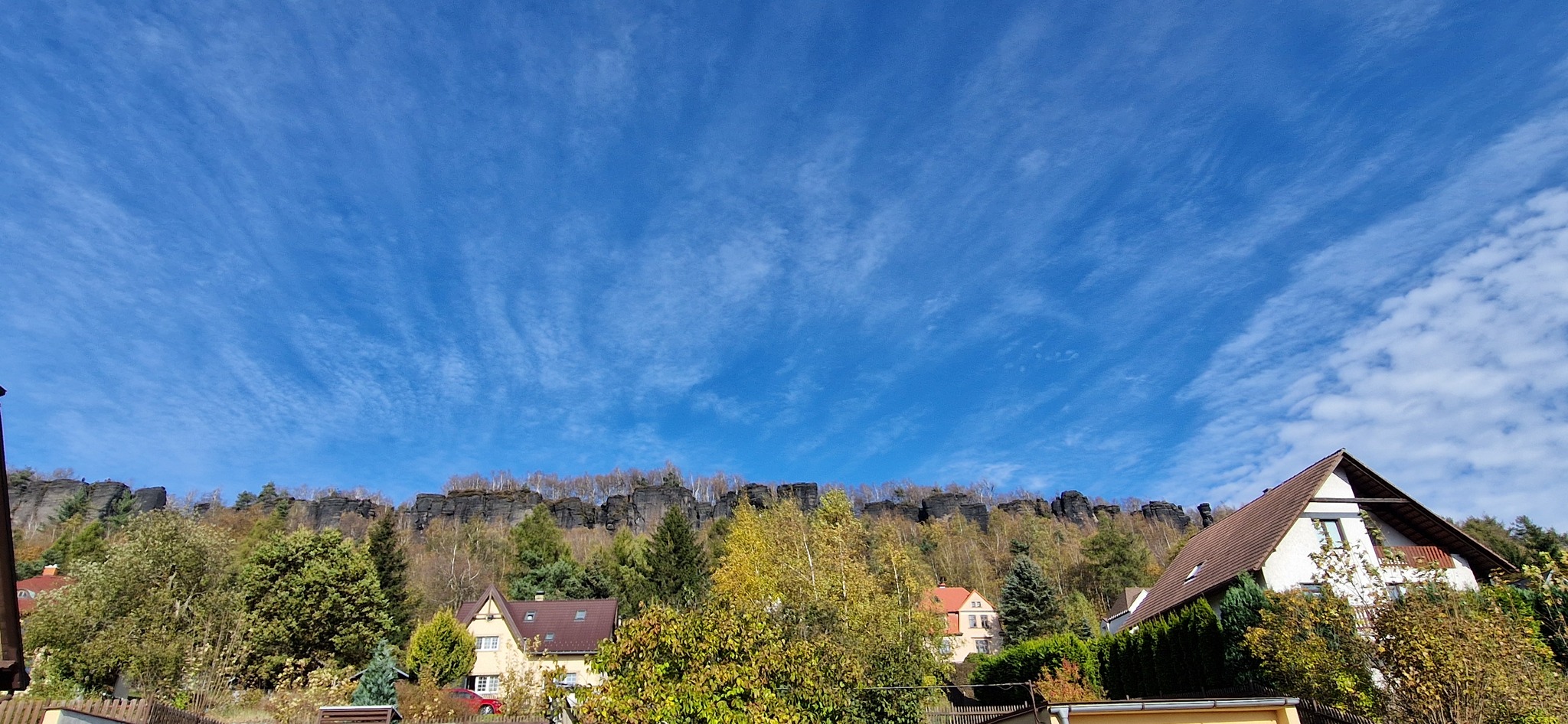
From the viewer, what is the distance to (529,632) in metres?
49.0

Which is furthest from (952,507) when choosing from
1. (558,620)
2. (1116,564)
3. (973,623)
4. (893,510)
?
(558,620)

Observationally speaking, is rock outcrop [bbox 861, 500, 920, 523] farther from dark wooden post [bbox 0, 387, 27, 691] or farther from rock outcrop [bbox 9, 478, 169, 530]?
dark wooden post [bbox 0, 387, 27, 691]

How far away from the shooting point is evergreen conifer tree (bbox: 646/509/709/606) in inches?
2095

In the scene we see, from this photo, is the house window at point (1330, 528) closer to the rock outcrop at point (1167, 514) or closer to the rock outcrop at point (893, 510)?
the rock outcrop at point (893, 510)

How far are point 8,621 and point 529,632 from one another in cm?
Result: 4049

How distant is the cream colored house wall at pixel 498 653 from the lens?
153 feet

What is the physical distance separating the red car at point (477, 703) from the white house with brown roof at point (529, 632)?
7.08 meters

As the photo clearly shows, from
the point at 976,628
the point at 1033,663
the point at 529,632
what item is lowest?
the point at 1033,663

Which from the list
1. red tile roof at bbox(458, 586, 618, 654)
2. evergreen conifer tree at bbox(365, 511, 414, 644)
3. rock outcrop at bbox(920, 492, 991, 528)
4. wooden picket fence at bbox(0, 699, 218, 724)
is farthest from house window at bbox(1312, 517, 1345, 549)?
rock outcrop at bbox(920, 492, 991, 528)

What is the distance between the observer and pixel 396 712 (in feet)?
81.6

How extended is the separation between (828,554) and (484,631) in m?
26.7

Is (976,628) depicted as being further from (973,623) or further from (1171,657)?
(1171,657)

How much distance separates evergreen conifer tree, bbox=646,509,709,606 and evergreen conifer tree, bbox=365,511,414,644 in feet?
54.8

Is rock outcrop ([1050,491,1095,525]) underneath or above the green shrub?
above
